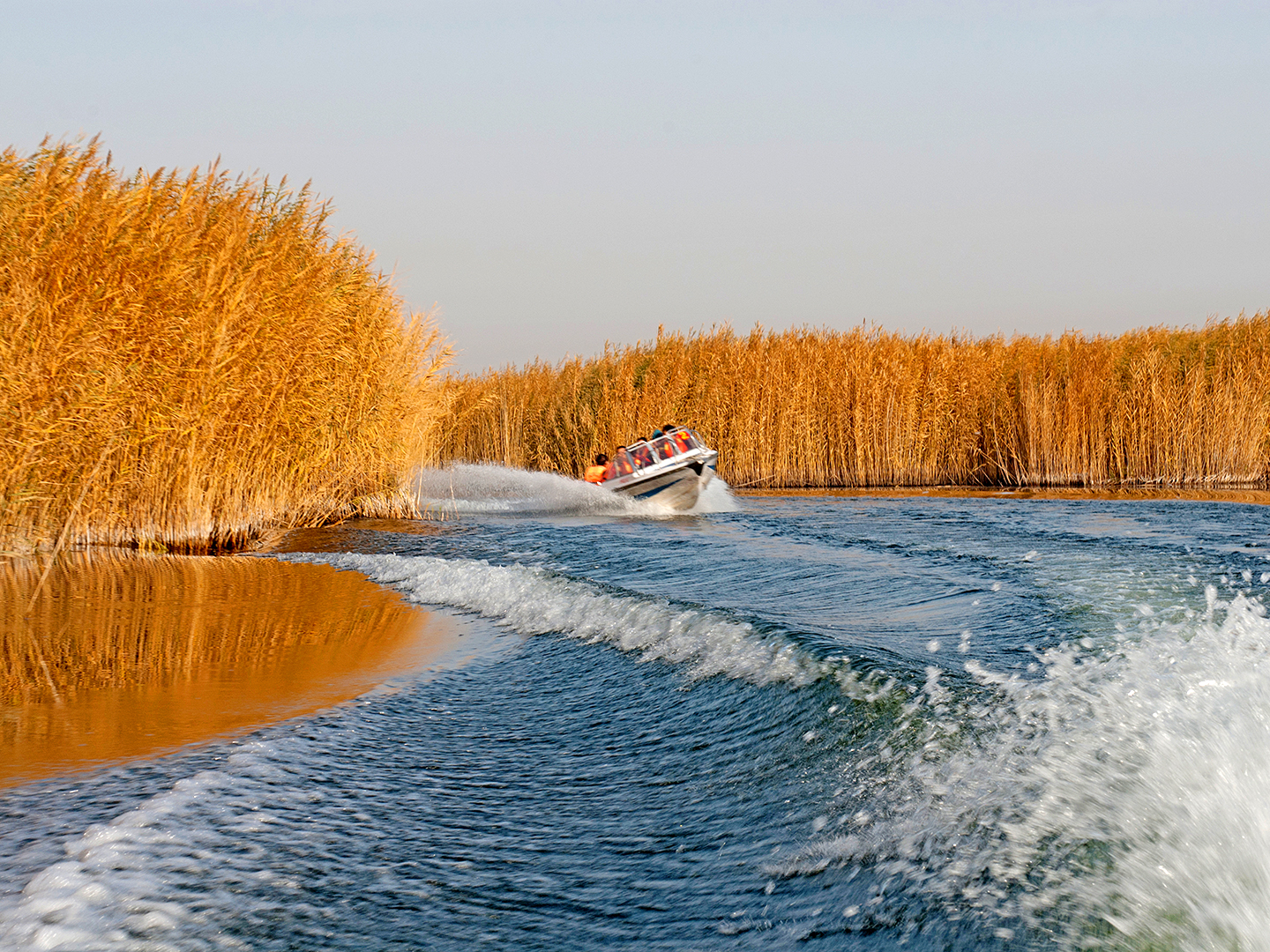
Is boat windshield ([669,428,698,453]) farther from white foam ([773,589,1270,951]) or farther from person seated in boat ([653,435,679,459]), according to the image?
white foam ([773,589,1270,951])

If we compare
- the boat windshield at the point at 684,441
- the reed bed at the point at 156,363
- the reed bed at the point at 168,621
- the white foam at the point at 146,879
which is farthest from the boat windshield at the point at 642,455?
Answer: the white foam at the point at 146,879

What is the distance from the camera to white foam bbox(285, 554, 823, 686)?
16.2ft

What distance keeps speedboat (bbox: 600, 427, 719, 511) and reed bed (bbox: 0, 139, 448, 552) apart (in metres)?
5.34

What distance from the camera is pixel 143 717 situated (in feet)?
14.2

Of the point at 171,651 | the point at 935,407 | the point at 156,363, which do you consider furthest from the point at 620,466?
the point at 171,651

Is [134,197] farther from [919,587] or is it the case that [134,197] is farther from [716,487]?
[716,487]

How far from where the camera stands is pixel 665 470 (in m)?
15.8

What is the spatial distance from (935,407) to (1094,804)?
1619 centimetres

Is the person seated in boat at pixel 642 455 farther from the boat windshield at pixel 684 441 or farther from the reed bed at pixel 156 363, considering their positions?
the reed bed at pixel 156 363

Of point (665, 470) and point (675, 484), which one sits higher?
point (665, 470)

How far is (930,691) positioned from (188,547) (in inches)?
313

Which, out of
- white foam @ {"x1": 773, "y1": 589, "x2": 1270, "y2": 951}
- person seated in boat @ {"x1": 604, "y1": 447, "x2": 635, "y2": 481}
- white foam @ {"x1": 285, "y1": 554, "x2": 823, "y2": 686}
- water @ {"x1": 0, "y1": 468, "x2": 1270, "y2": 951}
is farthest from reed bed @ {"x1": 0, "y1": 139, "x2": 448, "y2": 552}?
white foam @ {"x1": 773, "y1": 589, "x2": 1270, "y2": 951}

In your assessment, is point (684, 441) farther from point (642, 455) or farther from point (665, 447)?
point (642, 455)

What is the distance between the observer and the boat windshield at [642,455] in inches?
635
